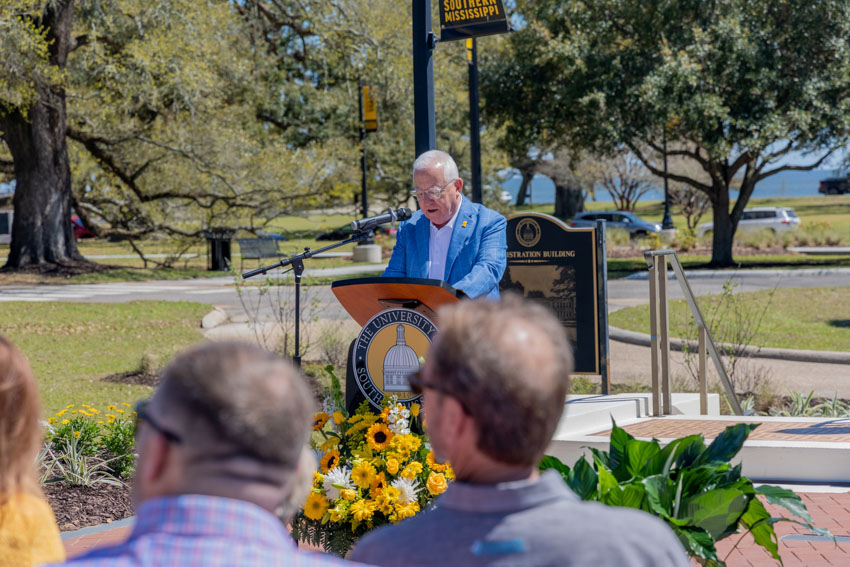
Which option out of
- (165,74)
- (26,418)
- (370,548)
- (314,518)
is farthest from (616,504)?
(165,74)

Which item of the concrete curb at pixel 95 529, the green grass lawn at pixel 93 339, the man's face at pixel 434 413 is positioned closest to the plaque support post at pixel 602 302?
the concrete curb at pixel 95 529

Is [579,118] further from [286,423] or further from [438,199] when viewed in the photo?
[286,423]

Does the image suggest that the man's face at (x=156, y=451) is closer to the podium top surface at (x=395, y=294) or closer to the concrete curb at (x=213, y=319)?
the podium top surface at (x=395, y=294)

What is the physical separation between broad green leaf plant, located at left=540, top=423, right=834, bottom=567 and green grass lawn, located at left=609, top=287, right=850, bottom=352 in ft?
23.8

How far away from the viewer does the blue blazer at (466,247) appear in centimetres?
466

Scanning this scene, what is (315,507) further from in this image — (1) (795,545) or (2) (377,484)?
(1) (795,545)

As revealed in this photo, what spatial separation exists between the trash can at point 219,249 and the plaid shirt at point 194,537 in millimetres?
25984

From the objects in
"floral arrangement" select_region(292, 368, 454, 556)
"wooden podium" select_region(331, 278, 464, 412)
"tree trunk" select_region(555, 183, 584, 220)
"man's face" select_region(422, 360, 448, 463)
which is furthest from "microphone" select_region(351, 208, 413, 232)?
"tree trunk" select_region(555, 183, 584, 220)

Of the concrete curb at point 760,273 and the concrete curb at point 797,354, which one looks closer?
the concrete curb at point 797,354

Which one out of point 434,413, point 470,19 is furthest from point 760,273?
point 434,413

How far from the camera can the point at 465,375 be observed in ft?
5.31

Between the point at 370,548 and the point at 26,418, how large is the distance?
0.73 metres

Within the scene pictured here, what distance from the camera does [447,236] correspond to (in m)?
4.78

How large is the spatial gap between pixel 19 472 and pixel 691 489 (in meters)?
2.29
